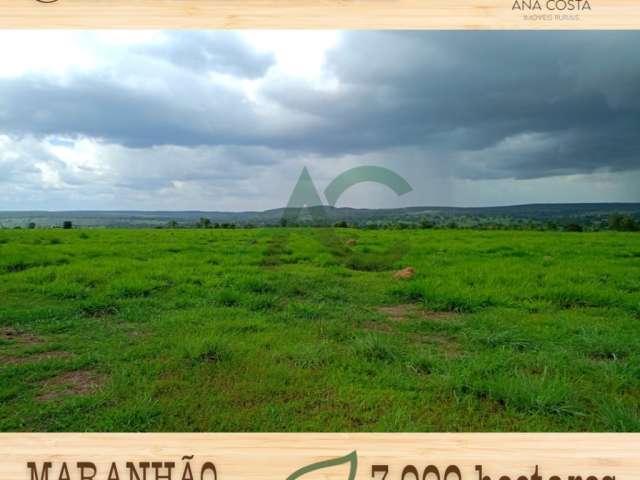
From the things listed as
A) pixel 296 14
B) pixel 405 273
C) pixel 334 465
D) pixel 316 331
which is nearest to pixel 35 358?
pixel 316 331

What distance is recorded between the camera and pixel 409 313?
15.2 ft

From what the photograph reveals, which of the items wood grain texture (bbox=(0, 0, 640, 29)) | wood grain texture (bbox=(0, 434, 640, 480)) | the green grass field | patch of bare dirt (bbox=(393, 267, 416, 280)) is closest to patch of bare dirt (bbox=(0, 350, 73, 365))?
the green grass field

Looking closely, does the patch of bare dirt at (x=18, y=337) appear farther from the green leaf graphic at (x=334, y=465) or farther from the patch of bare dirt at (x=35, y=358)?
the green leaf graphic at (x=334, y=465)

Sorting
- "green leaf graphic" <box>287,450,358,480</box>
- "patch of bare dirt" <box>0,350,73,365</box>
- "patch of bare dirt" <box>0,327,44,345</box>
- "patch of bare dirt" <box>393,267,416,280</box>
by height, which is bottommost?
"green leaf graphic" <box>287,450,358,480</box>

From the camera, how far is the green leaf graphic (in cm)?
280

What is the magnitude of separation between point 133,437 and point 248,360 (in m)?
0.96

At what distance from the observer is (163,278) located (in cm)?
533

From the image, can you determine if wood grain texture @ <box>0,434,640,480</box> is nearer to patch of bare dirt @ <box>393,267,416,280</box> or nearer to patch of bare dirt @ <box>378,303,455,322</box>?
patch of bare dirt @ <box>378,303,455,322</box>

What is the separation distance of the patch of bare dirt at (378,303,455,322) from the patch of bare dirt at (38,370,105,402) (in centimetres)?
271

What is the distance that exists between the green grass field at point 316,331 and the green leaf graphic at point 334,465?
0.18m

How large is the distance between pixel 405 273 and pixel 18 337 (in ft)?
13.7

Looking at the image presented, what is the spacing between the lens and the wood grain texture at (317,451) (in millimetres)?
2795

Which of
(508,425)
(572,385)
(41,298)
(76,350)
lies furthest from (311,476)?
(41,298)

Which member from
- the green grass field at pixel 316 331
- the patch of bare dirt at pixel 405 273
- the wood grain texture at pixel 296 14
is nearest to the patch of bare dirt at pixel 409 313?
the green grass field at pixel 316 331
